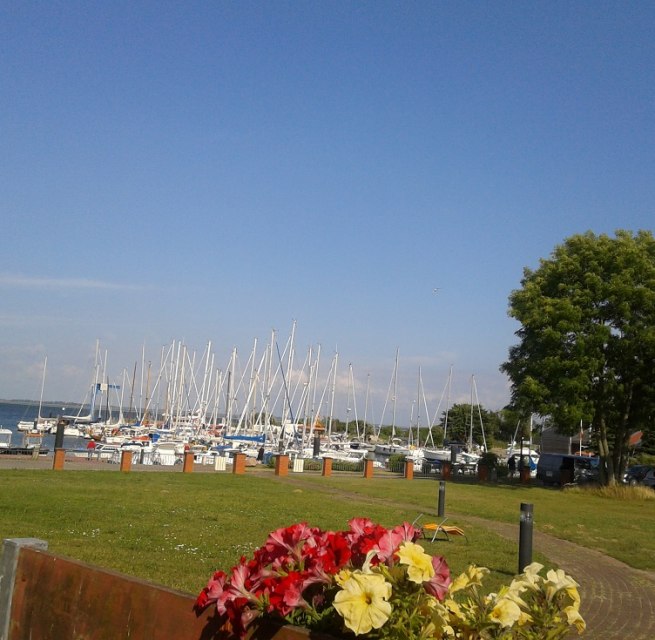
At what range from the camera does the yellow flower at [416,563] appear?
11.3 feet

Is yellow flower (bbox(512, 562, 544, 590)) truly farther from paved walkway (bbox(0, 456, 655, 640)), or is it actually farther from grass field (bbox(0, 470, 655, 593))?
grass field (bbox(0, 470, 655, 593))

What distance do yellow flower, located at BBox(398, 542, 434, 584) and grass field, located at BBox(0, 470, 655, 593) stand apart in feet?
21.6

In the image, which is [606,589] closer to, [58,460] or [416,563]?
[416,563]

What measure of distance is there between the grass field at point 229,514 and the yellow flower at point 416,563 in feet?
21.6

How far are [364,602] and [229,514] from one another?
50.5 feet

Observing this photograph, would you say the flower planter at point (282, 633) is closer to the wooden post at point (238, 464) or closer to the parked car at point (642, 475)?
the wooden post at point (238, 464)

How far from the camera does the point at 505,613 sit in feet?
11.3

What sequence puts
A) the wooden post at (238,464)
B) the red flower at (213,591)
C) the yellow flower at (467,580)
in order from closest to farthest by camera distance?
the yellow flower at (467,580)
the red flower at (213,591)
the wooden post at (238,464)

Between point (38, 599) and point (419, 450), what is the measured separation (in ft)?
217

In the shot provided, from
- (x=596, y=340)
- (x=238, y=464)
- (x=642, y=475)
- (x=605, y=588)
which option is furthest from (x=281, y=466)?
(x=605, y=588)

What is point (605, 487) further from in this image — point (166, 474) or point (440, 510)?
point (166, 474)

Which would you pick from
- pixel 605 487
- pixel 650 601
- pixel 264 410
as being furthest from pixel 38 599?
pixel 264 410

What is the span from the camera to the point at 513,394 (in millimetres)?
37594

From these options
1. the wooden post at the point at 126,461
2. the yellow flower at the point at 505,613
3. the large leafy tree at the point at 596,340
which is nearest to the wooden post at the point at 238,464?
the wooden post at the point at 126,461
